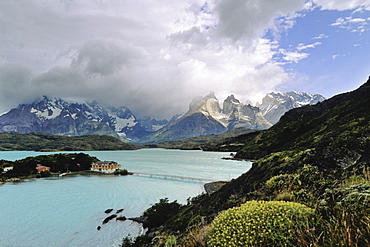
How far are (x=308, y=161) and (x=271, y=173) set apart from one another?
8.69 feet

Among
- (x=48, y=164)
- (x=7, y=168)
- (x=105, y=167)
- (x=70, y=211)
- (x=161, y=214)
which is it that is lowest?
(x=70, y=211)

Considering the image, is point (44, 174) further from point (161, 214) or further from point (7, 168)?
point (161, 214)

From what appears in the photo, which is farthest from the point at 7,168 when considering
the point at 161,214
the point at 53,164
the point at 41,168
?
the point at 161,214

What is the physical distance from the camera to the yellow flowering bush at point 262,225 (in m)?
4.55

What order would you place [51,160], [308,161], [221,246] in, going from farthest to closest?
1. [51,160]
2. [308,161]
3. [221,246]

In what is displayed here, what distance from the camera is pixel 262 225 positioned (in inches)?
189

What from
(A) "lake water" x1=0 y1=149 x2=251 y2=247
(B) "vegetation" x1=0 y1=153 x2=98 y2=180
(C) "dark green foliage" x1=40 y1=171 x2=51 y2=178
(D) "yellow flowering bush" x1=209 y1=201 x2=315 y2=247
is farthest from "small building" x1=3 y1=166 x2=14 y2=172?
(D) "yellow flowering bush" x1=209 y1=201 x2=315 y2=247

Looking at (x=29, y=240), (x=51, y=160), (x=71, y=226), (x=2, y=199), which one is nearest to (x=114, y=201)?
(x=71, y=226)

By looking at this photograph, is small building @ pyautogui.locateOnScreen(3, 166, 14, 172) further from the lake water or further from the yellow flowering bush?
the yellow flowering bush

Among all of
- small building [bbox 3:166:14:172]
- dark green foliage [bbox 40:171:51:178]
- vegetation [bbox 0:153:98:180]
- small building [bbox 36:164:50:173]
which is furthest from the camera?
small building [bbox 36:164:50:173]

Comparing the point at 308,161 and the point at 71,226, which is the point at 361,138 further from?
the point at 71,226

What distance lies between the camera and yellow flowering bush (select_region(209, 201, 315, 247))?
4.55m

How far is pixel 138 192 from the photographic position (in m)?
55.7

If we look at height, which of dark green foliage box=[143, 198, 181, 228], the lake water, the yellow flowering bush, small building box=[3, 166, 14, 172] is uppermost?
the yellow flowering bush
